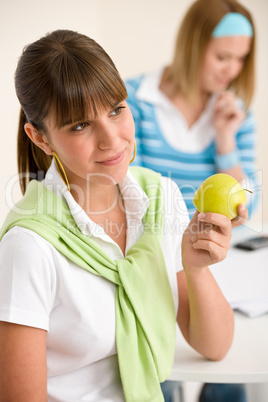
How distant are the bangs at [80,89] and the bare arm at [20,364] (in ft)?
1.17

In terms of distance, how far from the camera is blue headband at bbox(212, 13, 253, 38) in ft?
6.45

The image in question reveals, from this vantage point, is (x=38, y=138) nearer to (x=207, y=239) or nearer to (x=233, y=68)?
(x=207, y=239)

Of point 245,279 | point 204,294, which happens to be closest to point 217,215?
point 204,294

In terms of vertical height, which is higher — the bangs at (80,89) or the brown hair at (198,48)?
the bangs at (80,89)

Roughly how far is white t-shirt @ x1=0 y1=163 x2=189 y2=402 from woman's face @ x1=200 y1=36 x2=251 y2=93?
131 centimetres

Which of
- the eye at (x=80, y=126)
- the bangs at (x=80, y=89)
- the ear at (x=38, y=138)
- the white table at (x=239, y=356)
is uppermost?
the bangs at (x=80, y=89)

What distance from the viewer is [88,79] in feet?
2.60

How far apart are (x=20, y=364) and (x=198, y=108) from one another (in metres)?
1.60

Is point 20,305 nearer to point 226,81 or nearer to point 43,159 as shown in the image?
point 43,159

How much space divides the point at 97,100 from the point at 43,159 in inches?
9.5

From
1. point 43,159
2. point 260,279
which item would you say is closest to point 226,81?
point 260,279

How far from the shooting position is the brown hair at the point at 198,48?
6.54 ft

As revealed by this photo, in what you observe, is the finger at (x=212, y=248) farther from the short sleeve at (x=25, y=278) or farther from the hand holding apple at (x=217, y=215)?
the short sleeve at (x=25, y=278)

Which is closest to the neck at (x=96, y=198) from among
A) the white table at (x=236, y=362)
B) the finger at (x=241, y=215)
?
the finger at (x=241, y=215)
